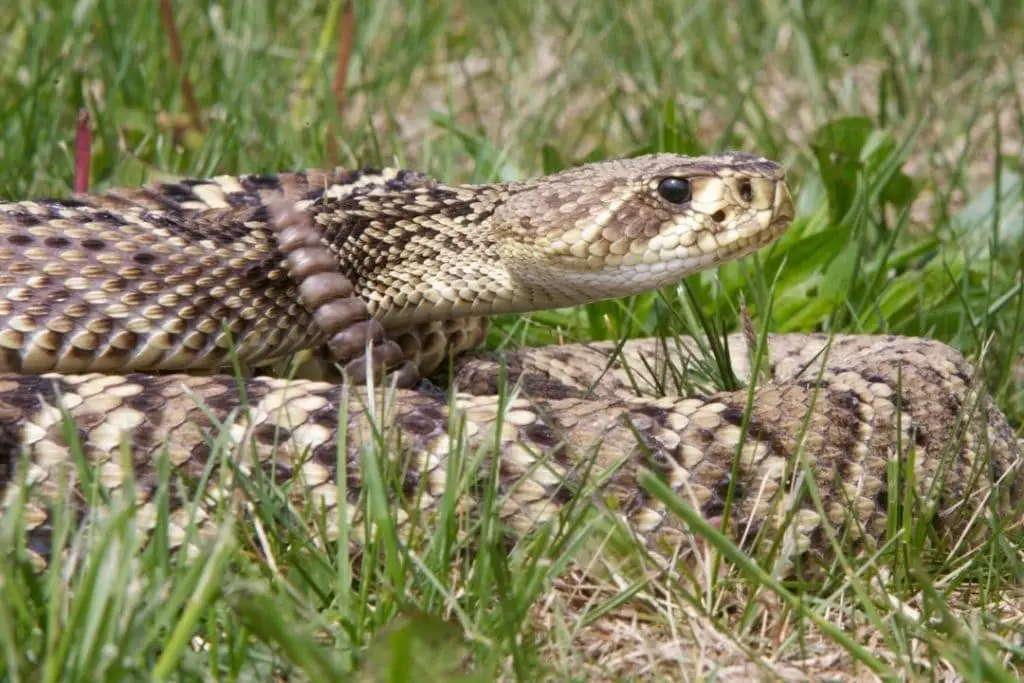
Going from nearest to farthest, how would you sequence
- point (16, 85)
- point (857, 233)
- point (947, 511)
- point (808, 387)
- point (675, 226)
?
point (947, 511), point (808, 387), point (675, 226), point (857, 233), point (16, 85)

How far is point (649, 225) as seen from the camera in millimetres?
3436

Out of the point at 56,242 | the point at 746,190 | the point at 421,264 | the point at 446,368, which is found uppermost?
the point at 746,190

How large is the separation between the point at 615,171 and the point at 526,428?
0.94 m

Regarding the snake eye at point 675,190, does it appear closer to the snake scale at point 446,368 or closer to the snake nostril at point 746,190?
the snake scale at point 446,368

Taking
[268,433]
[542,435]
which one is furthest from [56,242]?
[542,435]

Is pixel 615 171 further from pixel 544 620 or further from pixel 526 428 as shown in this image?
pixel 544 620

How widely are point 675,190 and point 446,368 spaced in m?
→ 0.72

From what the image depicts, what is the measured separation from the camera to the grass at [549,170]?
2146mm

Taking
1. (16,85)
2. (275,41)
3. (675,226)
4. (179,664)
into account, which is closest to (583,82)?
(275,41)

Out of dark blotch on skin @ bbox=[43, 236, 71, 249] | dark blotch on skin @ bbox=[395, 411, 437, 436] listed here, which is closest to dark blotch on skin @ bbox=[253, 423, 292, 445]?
dark blotch on skin @ bbox=[395, 411, 437, 436]

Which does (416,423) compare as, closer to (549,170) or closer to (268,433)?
(268,433)

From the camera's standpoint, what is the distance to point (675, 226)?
3.44m

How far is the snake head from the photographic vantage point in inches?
135

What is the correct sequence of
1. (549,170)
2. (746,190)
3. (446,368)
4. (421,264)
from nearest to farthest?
1. (746,190)
2. (421,264)
3. (446,368)
4. (549,170)
